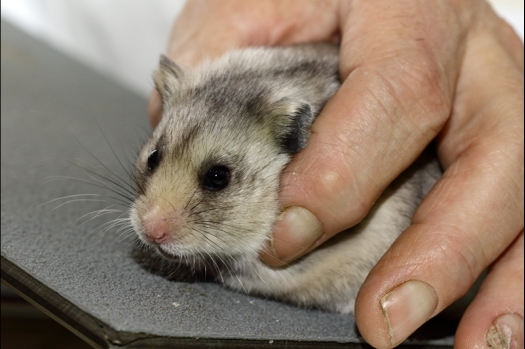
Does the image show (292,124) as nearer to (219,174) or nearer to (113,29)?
(219,174)

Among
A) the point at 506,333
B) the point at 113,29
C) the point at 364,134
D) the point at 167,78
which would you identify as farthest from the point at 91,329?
the point at 113,29

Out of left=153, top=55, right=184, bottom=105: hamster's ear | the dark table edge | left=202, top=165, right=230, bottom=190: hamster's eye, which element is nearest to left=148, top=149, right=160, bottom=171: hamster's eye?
left=202, top=165, right=230, bottom=190: hamster's eye

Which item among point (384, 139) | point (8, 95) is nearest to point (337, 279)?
point (384, 139)

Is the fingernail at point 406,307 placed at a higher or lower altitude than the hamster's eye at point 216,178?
lower

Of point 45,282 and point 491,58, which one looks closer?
point 45,282

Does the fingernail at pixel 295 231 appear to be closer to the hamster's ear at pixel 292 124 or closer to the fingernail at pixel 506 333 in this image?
the hamster's ear at pixel 292 124

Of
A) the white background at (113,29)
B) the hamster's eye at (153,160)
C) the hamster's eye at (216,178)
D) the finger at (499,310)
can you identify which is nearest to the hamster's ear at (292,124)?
the hamster's eye at (216,178)

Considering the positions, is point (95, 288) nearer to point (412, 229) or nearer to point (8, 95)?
point (412, 229)
